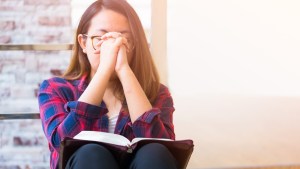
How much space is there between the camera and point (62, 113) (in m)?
1.08

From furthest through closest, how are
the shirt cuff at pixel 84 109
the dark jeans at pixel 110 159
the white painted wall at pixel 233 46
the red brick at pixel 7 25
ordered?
the white painted wall at pixel 233 46
the red brick at pixel 7 25
the shirt cuff at pixel 84 109
the dark jeans at pixel 110 159

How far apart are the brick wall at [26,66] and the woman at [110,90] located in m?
0.37

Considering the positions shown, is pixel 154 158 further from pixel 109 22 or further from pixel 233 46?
pixel 233 46

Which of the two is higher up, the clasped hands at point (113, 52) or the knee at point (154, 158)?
the clasped hands at point (113, 52)

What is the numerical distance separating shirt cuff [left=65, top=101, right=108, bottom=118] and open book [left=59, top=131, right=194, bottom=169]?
0.18 feet

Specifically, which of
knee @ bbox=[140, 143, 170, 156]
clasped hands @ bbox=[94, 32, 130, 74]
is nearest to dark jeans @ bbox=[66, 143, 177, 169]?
knee @ bbox=[140, 143, 170, 156]

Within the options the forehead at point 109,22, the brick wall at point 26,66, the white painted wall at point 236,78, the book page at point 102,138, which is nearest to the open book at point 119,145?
the book page at point 102,138

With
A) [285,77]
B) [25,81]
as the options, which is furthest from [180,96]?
[25,81]

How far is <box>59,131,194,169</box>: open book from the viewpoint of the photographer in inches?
35.9

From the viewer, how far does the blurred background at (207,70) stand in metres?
1.56

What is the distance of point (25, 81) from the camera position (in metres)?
1.57

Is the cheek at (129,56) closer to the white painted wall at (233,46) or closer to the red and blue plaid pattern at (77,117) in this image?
the red and blue plaid pattern at (77,117)

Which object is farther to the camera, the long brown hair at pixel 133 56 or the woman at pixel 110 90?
the long brown hair at pixel 133 56

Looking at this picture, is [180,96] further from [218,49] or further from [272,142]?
[272,142]
